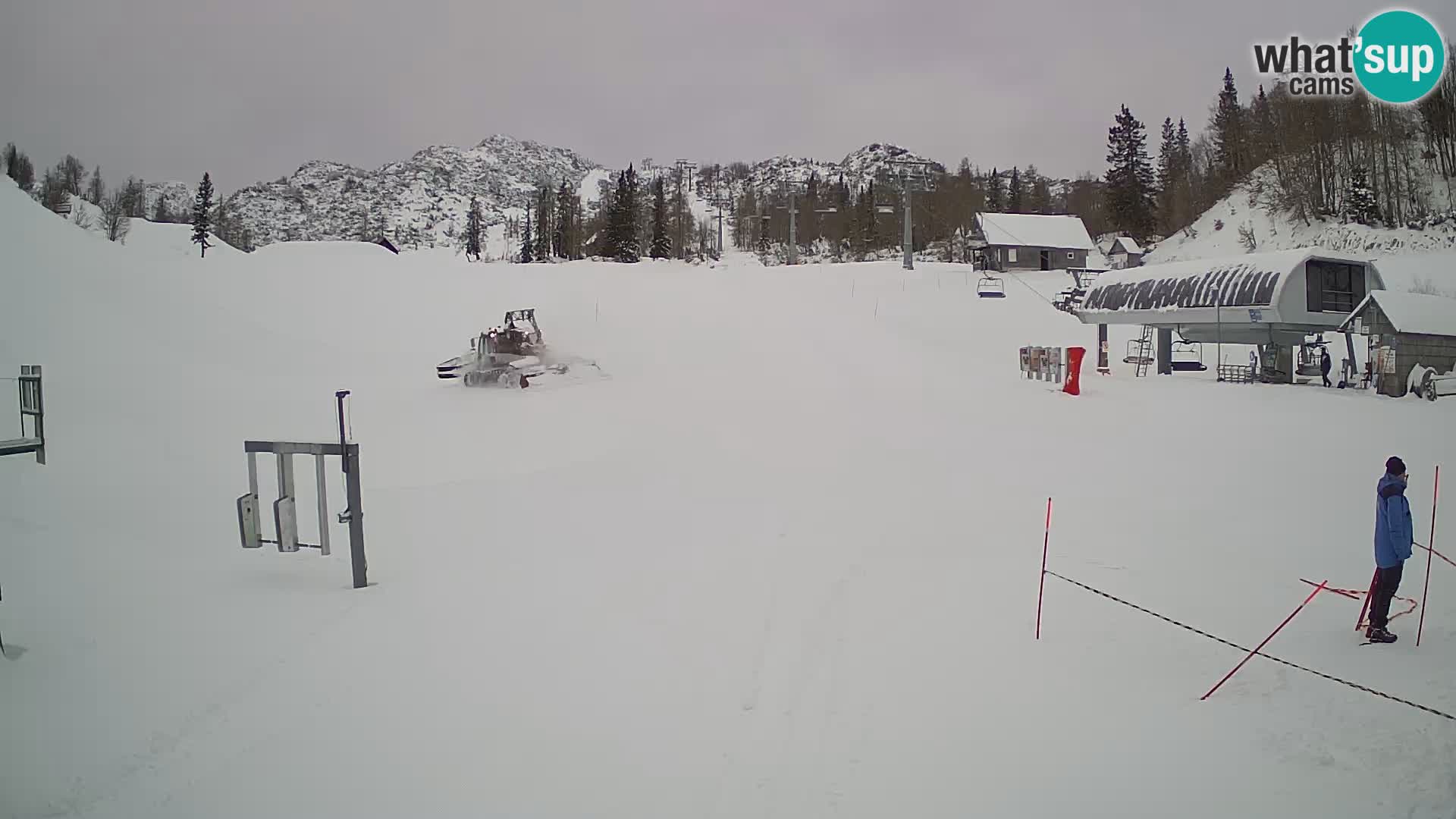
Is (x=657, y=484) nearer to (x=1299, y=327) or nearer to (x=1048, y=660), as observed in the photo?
(x=1048, y=660)

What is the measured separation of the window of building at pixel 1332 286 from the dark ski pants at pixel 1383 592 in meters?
23.2

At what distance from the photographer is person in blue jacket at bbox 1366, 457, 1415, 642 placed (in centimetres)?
766

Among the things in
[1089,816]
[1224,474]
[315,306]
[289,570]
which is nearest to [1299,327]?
[1224,474]

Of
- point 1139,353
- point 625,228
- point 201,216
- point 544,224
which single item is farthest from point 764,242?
point 1139,353

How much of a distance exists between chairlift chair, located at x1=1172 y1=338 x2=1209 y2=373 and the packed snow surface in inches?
372

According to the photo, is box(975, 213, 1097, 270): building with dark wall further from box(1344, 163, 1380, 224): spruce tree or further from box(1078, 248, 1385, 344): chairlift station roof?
box(1078, 248, 1385, 344): chairlift station roof

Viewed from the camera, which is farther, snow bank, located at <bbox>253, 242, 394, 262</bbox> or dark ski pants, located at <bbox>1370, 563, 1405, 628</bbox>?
snow bank, located at <bbox>253, 242, 394, 262</bbox>

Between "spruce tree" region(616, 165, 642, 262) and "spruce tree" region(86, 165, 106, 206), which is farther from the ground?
"spruce tree" region(616, 165, 642, 262)

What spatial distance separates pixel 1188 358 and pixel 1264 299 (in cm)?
1092

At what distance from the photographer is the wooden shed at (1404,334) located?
22.2 m

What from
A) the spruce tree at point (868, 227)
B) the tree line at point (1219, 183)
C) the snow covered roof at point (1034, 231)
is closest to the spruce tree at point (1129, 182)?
the tree line at point (1219, 183)

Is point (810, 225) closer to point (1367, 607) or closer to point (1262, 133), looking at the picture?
point (1262, 133)

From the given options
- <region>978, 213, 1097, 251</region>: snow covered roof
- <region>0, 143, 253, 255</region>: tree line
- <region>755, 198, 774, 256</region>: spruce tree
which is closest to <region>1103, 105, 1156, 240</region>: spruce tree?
<region>978, 213, 1097, 251</region>: snow covered roof

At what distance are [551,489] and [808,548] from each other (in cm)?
533
